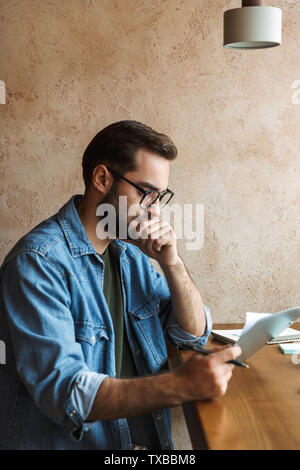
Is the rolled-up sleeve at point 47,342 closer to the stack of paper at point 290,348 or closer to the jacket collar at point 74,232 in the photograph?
the jacket collar at point 74,232

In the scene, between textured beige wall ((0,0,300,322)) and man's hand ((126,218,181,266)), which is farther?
textured beige wall ((0,0,300,322))

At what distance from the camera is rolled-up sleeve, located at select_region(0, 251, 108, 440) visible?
1043mm

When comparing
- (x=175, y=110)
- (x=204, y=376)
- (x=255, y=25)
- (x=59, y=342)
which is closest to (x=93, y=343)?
(x=59, y=342)

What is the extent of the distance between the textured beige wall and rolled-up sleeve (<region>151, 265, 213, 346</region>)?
1.56 feet

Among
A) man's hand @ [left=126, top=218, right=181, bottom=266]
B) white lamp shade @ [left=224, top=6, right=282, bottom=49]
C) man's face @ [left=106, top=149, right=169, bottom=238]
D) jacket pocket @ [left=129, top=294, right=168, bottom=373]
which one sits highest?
white lamp shade @ [left=224, top=6, right=282, bottom=49]

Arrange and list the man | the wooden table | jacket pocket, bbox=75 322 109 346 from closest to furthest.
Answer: the wooden table
the man
jacket pocket, bbox=75 322 109 346

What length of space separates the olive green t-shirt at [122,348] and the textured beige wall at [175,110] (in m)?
0.61

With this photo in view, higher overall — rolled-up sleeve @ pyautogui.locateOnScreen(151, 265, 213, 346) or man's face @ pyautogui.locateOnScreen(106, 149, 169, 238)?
man's face @ pyautogui.locateOnScreen(106, 149, 169, 238)

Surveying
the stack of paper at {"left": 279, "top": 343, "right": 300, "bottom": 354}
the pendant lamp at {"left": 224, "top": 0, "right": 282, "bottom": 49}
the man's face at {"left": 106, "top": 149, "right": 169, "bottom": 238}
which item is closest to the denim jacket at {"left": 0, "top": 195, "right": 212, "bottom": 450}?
the man's face at {"left": 106, "top": 149, "right": 169, "bottom": 238}

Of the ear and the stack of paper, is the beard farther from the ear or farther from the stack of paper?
the stack of paper

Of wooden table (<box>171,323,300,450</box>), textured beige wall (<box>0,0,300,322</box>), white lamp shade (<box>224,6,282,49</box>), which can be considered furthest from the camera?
textured beige wall (<box>0,0,300,322</box>)

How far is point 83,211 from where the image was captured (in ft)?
4.73

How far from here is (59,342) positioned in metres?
1.08

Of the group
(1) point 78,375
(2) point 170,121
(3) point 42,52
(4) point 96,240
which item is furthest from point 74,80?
(1) point 78,375
